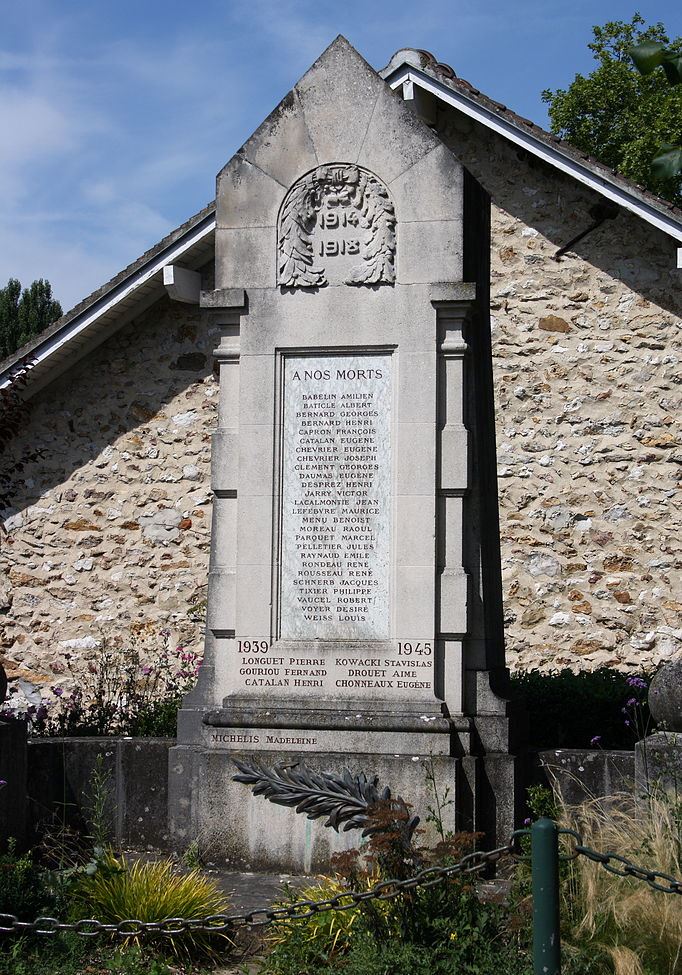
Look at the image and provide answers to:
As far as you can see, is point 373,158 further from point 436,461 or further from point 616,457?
point 616,457

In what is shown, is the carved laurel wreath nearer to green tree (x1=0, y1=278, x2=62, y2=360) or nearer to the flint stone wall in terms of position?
the flint stone wall

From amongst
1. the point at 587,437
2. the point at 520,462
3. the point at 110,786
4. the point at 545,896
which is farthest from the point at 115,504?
the point at 545,896

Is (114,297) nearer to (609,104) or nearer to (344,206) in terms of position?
(344,206)

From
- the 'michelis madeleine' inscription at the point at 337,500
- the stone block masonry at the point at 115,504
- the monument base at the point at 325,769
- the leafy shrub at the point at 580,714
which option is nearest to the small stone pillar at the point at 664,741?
the monument base at the point at 325,769

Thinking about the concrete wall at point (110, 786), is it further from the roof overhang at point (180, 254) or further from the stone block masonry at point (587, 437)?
the roof overhang at point (180, 254)

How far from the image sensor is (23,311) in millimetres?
28859

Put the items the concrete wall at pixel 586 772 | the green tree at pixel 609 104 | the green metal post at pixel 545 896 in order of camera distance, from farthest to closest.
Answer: the green tree at pixel 609 104, the concrete wall at pixel 586 772, the green metal post at pixel 545 896

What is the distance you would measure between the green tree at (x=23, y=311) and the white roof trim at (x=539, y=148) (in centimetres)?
1656

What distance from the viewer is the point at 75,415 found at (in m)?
14.3

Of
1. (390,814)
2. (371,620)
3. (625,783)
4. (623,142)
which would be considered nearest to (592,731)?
(625,783)

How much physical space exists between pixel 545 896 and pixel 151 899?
2.15m

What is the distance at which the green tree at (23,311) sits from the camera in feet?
93.6

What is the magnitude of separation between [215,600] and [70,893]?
201 cm

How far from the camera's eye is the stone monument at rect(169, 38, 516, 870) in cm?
716
